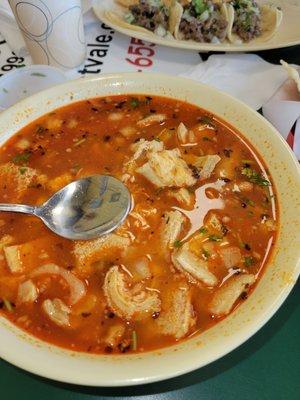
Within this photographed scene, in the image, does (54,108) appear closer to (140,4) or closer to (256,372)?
(140,4)

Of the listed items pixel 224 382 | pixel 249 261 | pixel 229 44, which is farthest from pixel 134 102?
pixel 224 382

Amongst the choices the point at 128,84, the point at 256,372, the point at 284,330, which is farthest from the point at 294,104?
the point at 256,372

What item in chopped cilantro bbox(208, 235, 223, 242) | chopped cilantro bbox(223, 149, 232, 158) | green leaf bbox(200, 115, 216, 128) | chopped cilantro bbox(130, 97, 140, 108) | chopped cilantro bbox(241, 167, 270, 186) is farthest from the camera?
chopped cilantro bbox(130, 97, 140, 108)

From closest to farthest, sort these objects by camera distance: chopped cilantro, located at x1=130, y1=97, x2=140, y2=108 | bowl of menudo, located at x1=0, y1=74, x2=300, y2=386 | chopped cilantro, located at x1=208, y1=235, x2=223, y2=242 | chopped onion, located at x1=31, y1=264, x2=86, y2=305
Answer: bowl of menudo, located at x1=0, y1=74, x2=300, y2=386 → chopped onion, located at x1=31, y1=264, x2=86, y2=305 → chopped cilantro, located at x1=208, y1=235, x2=223, y2=242 → chopped cilantro, located at x1=130, y1=97, x2=140, y2=108

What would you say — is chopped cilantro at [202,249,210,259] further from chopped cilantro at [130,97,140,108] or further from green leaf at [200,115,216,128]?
chopped cilantro at [130,97,140,108]

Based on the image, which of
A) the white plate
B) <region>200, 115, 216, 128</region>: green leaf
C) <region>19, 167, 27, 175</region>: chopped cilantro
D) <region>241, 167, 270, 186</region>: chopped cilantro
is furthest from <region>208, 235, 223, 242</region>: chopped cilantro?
the white plate

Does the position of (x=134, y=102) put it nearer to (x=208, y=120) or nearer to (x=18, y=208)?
(x=208, y=120)

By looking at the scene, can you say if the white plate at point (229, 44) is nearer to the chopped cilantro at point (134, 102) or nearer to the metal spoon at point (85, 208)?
the chopped cilantro at point (134, 102)
